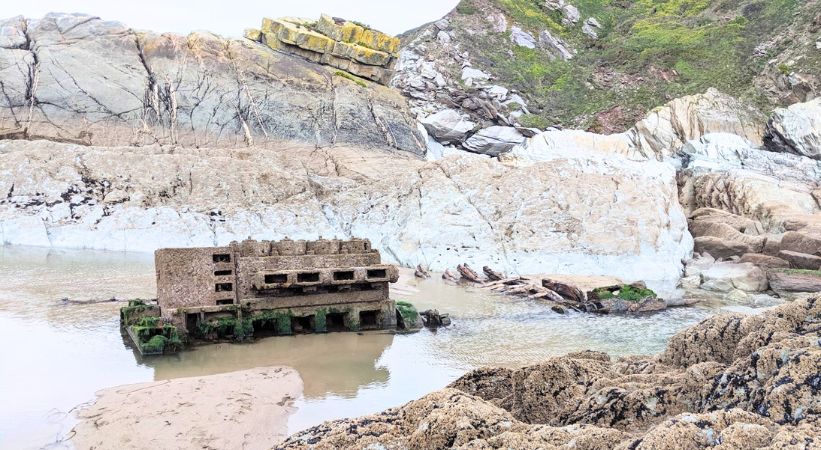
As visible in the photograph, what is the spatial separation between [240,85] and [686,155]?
2760cm

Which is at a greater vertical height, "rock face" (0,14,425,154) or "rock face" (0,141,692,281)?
"rock face" (0,14,425,154)

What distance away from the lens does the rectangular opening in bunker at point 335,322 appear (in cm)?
1580

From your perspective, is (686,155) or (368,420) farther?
(686,155)

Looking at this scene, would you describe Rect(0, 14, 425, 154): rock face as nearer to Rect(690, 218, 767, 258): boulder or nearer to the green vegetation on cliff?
Rect(690, 218, 767, 258): boulder

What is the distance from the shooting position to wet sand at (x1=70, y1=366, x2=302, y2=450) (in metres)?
8.43

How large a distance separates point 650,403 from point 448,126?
4670cm

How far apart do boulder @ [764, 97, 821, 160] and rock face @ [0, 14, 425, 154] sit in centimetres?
2289

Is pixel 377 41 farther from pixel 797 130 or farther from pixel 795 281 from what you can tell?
pixel 795 281

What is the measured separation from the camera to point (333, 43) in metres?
44.3

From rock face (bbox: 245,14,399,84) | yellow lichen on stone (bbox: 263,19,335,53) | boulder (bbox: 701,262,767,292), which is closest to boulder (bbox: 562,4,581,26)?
rock face (bbox: 245,14,399,84)

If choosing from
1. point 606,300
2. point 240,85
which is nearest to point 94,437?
point 606,300

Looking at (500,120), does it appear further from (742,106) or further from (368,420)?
(368,420)

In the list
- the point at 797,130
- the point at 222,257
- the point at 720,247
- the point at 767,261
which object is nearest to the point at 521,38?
the point at 797,130

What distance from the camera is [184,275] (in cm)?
1419
